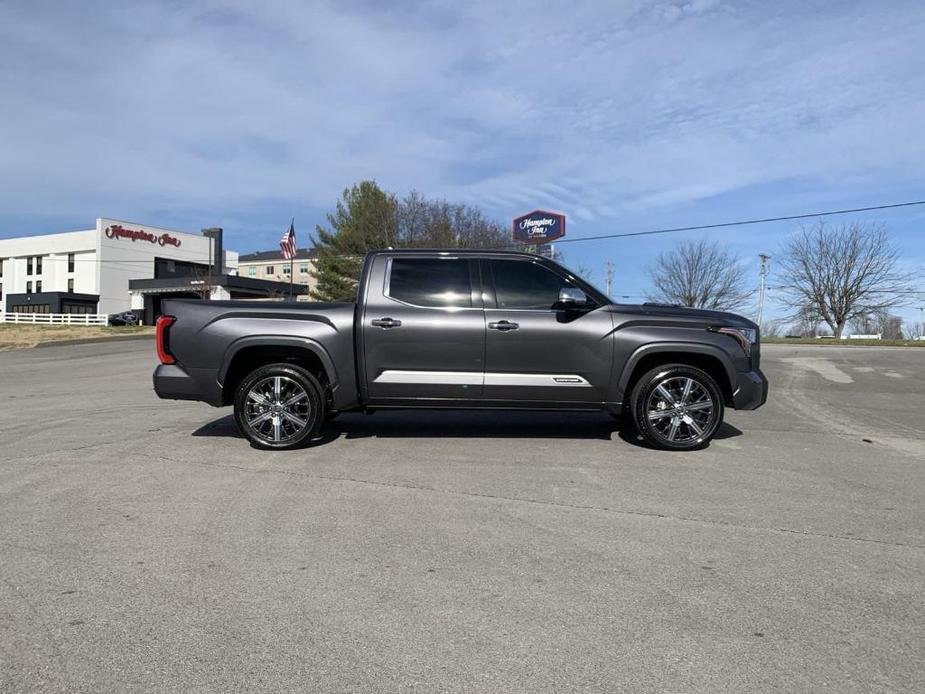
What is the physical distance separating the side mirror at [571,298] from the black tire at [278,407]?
247cm

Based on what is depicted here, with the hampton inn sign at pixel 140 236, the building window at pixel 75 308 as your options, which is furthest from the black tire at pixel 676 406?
the hampton inn sign at pixel 140 236

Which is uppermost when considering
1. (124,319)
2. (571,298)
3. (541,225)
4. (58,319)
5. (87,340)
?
(541,225)

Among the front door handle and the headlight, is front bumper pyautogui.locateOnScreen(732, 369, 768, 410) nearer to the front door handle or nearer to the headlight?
the headlight

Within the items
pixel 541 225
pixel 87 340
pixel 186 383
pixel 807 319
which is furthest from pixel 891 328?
pixel 186 383

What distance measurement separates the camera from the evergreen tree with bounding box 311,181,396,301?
41969 mm

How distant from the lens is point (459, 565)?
3.57m

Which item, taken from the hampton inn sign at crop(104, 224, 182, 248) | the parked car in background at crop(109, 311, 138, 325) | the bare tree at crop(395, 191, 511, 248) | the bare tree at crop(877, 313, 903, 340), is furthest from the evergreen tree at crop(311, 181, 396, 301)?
the bare tree at crop(877, 313, 903, 340)

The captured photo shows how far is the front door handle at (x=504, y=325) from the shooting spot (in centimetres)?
627

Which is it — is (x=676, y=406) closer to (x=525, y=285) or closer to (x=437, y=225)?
(x=525, y=285)

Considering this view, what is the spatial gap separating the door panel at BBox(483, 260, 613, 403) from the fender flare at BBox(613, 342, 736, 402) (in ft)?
0.50

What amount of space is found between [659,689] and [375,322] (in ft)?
14.5

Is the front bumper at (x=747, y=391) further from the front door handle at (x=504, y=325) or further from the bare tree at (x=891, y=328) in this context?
the bare tree at (x=891, y=328)

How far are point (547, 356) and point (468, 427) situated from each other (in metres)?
1.70

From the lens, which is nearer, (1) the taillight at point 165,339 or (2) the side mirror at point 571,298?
(2) the side mirror at point 571,298
